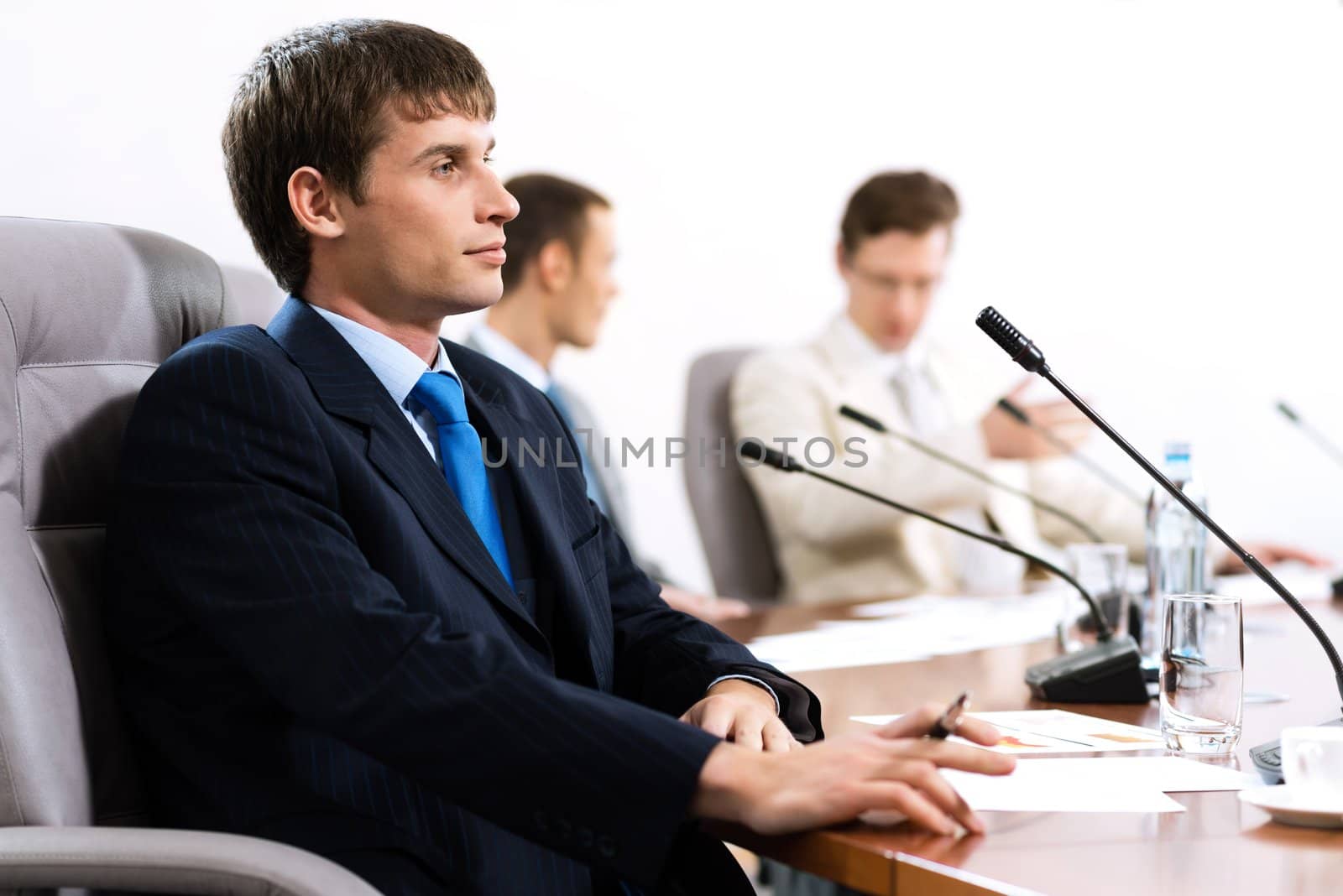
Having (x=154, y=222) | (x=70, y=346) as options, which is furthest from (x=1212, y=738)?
(x=154, y=222)

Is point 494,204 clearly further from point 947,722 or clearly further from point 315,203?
point 947,722

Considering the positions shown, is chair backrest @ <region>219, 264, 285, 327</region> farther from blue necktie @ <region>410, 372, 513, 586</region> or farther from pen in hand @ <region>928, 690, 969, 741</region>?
pen in hand @ <region>928, 690, 969, 741</region>

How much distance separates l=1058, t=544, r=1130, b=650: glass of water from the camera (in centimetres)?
180

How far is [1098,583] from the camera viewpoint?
1.88 meters

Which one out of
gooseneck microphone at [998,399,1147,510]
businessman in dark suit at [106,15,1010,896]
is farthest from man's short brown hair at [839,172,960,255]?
businessman in dark suit at [106,15,1010,896]

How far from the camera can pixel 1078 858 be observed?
79 centimetres

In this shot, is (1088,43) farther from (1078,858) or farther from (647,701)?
(1078,858)

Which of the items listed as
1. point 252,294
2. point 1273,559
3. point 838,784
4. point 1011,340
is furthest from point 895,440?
point 838,784

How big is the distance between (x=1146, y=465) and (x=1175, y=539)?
2.46ft

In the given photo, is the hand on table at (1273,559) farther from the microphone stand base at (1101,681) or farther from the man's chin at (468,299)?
the man's chin at (468,299)

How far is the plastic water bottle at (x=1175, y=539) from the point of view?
181 centimetres

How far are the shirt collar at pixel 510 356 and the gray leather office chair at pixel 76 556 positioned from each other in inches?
54.5

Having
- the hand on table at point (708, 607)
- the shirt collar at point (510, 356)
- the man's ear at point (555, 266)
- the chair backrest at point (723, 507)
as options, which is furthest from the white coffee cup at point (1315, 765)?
the man's ear at point (555, 266)

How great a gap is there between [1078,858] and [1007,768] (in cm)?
10
